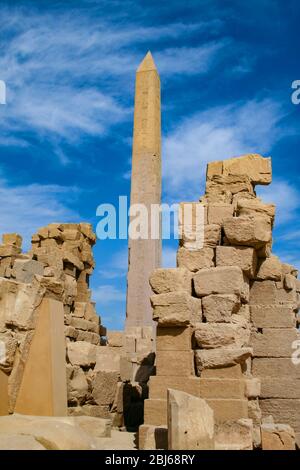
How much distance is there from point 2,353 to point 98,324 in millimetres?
7712

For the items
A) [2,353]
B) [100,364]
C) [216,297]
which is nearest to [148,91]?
[100,364]

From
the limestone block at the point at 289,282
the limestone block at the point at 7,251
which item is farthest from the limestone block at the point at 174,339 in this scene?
the limestone block at the point at 7,251

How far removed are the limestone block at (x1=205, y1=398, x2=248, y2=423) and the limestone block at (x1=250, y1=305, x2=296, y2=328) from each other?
2.08 meters

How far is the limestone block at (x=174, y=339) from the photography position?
256 inches

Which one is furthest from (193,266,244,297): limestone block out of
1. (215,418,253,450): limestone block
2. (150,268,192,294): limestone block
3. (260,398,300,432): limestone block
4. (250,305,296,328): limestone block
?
(260,398,300,432): limestone block

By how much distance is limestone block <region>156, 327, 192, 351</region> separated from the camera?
651cm

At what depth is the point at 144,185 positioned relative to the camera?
15281 mm

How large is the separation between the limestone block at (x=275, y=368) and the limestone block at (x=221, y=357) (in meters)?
1.59

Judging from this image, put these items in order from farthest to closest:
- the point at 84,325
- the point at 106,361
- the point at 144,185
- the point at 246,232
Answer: the point at 144,185
the point at 84,325
the point at 106,361
the point at 246,232

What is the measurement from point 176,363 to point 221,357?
1.64 feet

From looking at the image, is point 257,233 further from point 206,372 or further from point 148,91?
point 148,91

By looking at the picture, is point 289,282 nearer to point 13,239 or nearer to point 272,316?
point 272,316

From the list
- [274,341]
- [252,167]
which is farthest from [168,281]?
[252,167]

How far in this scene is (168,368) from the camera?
648 cm
